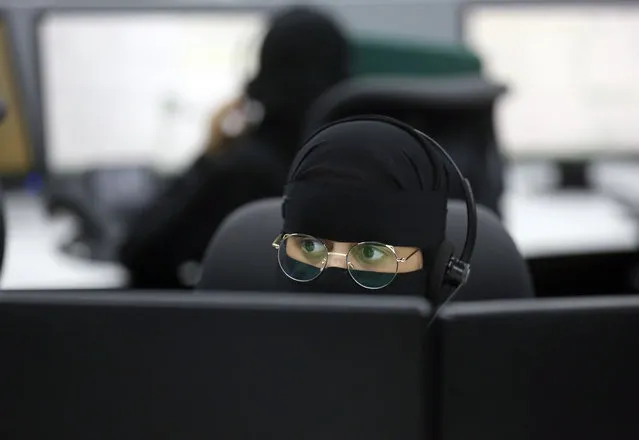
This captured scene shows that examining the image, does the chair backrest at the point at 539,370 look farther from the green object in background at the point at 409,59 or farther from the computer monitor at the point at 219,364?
the green object in background at the point at 409,59

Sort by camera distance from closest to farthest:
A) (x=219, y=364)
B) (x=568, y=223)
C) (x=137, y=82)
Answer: (x=219, y=364), (x=568, y=223), (x=137, y=82)

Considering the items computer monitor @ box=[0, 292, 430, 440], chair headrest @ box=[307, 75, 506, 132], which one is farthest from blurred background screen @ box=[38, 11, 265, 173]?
computer monitor @ box=[0, 292, 430, 440]

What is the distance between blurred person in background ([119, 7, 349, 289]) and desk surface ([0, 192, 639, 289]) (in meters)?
0.11

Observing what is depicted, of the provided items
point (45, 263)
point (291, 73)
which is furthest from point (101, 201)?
point (291, 73)

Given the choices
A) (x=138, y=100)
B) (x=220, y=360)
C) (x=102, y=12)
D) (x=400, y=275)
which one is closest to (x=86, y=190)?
(x=138, y=100)

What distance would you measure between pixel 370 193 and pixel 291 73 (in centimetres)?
77

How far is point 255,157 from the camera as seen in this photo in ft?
4.60

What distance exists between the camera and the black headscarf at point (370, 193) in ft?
2.32

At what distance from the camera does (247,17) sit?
7.27 feet

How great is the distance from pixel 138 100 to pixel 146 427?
1.76 meters

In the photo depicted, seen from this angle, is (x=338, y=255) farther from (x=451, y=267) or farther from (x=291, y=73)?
(x=291, y=73)

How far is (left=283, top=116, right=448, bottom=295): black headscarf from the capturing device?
2.32 feet

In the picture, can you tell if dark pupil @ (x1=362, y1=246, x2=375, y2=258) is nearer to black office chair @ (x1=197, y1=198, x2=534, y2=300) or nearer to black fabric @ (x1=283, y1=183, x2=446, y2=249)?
black fabric @ (x1=283, y1=183, x2=446, y2=249)

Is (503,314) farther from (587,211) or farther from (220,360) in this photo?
(587,211)
